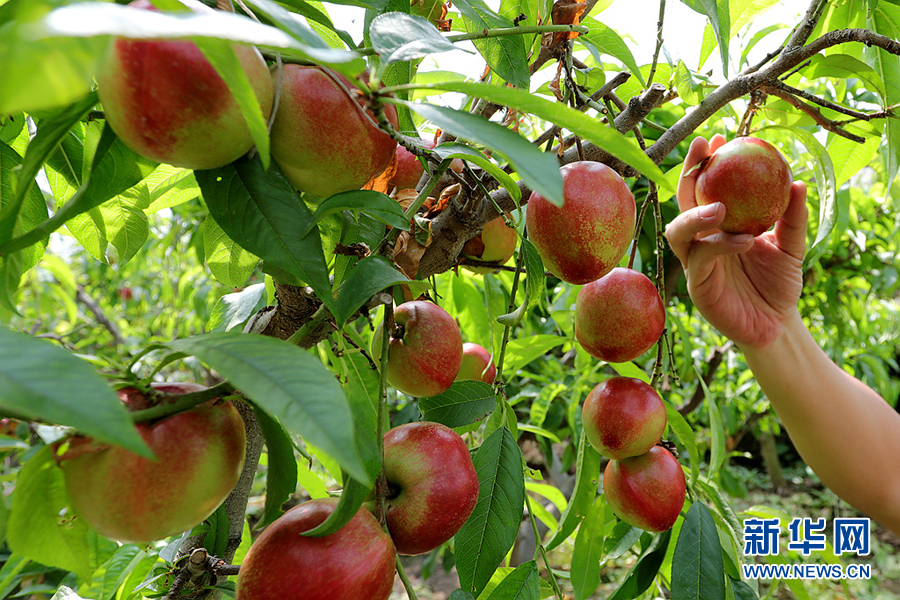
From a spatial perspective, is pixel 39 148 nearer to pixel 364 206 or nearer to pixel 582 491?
pixel 364 206

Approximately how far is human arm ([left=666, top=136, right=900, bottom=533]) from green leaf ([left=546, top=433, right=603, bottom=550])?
352 millimetres

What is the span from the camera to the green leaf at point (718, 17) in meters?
0.45

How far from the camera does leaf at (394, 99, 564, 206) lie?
23cm

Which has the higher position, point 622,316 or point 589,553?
point 622,316

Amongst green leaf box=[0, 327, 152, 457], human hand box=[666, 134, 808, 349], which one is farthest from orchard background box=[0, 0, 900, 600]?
human hand box=[666, 134, 808, 349]

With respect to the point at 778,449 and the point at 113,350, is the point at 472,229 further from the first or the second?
the point at 778,449

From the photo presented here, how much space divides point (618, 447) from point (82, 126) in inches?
23.3

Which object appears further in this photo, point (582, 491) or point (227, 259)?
point (582, 491)

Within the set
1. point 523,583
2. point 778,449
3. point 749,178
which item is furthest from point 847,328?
point 778,449

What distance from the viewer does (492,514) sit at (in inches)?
18.1

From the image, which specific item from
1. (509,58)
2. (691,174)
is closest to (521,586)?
(509,58)

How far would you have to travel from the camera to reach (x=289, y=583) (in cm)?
31

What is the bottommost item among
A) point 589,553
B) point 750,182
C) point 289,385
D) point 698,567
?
point 589,553

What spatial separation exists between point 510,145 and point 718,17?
352 millimetres
